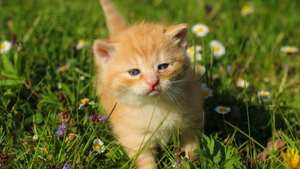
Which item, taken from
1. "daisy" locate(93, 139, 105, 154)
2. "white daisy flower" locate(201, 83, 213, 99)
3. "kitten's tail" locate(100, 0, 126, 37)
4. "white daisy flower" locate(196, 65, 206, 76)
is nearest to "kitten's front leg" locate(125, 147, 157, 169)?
"daisy" locate(93, 139, 105, 154)

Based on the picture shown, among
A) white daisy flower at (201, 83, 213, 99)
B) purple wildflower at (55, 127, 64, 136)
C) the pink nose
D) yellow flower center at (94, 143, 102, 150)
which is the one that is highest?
the pink nose

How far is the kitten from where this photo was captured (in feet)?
6.35

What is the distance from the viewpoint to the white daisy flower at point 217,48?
3141mm

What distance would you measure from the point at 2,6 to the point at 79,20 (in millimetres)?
895

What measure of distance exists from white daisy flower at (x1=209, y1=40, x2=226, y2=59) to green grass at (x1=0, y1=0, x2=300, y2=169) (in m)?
0.06

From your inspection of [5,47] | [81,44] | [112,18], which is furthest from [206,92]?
[5,47]

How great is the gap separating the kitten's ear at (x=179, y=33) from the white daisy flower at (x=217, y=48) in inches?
40.4

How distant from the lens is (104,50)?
208 centimetres

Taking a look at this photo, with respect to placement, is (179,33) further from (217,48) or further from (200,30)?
(200,30)

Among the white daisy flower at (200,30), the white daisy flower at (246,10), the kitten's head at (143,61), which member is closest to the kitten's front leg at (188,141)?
the kitten's head at (143,61)

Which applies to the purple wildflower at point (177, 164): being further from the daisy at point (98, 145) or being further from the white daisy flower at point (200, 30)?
the white daisy flower at point (200, 30)

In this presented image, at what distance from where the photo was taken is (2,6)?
3.87 m

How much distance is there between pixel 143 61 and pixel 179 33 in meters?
0.33

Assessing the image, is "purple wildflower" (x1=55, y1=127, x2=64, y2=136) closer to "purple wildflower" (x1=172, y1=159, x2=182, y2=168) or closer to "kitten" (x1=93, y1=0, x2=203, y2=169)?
"kitten" (x1=93, y1=0, x2=203, y2=169)
